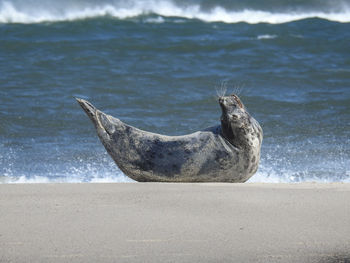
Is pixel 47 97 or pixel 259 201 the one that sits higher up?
pixel 259 201

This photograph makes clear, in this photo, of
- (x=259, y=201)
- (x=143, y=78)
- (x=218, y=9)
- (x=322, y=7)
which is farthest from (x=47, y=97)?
(x=322, y=7)

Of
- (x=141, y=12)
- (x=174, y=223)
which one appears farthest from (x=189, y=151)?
(x=141, y=12)

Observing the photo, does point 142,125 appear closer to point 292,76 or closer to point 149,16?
point 292,76

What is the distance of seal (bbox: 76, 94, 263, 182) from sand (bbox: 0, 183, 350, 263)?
421mm

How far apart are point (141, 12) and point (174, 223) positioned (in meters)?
13.2

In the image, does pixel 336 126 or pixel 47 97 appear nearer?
pixel 336 126

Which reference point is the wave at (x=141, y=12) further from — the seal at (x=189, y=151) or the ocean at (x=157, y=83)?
the seal at (x=189, y=151)

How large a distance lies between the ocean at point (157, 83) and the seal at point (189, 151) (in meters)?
0.76

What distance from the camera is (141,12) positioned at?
16.4 metres

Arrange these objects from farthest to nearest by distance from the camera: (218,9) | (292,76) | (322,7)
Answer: (322,7) < (218,9) < (292,76)

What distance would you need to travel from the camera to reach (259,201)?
13.7 feet

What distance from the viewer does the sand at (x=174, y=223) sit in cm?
318

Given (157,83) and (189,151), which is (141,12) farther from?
(189,151)

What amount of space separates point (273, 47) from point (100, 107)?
461 cm
